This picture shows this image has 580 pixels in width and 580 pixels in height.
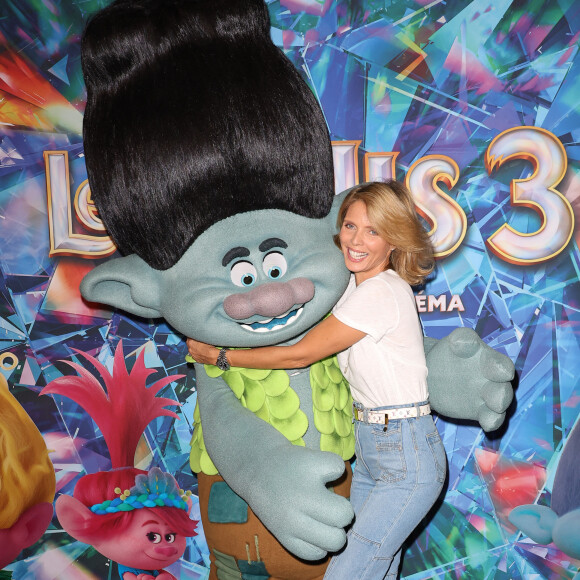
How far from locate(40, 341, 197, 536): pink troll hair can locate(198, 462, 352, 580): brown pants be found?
52 centimetres

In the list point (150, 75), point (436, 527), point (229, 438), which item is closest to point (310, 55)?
point (150, 75)

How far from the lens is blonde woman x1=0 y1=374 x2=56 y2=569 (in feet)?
7.69

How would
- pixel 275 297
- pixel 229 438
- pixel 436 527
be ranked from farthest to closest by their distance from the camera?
pixel 436 527 < pixel 229 438 < pixel 275 297

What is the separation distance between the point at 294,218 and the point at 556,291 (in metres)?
1.04

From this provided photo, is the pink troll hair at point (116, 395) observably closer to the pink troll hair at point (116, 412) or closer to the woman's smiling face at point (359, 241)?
the pink troll hair at point (116, 412)

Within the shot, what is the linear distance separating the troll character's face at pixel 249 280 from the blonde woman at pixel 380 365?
6 cm

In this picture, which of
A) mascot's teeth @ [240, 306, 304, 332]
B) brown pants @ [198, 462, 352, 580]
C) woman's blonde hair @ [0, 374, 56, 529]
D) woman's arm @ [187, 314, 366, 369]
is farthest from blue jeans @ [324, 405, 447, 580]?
woman's blonde hair @ [0, 374, 56, 529]

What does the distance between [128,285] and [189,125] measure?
0.51 meters

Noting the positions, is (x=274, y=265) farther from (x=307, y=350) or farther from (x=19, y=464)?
(x=19, y=464)

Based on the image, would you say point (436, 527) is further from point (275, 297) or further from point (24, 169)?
point (24, 169)

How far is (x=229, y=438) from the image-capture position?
1.77m

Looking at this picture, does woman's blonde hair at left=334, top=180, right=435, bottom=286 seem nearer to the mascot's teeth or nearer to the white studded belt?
the mascot's teeth

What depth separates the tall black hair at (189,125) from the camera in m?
1.69

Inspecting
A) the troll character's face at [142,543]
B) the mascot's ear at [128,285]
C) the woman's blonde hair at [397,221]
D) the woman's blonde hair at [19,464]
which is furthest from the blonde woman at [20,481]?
the woman's blonde hair at [397,221]
